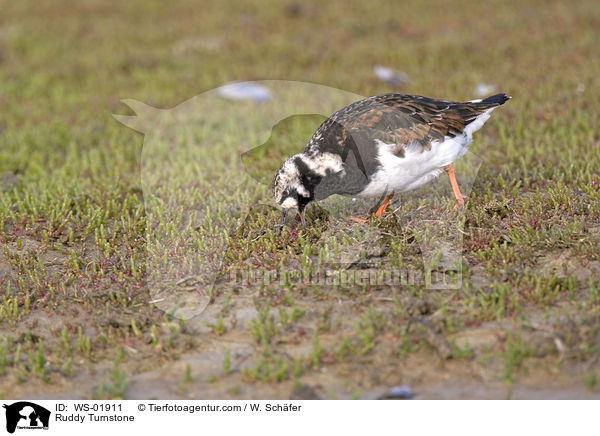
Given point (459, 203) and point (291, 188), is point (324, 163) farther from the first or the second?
point (459, 203)

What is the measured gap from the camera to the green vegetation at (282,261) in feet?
18.3

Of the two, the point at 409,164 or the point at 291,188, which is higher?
the point at 409,164

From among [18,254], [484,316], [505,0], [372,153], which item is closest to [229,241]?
[372,153]

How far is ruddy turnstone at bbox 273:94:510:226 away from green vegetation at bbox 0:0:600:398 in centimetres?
56

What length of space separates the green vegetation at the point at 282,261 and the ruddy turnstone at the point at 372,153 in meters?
0.56

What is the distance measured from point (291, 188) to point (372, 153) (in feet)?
3.17

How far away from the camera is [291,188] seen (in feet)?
23.0

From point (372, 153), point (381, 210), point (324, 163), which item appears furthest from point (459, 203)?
point (324, 163)

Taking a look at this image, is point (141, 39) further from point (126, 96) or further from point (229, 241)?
point (229, 241)

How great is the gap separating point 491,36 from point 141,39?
356 inches

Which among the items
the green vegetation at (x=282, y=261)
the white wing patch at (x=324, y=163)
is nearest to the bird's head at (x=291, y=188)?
the white wing patch at (x=324, y=163)
